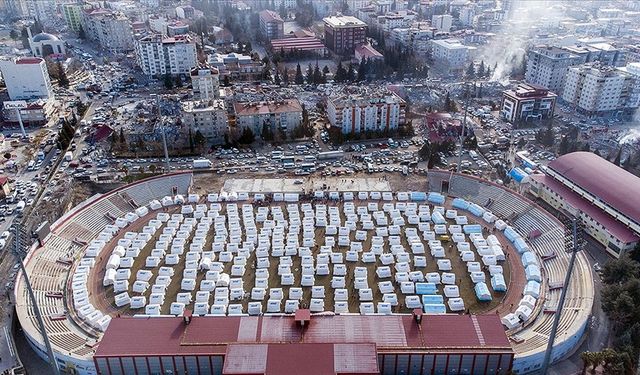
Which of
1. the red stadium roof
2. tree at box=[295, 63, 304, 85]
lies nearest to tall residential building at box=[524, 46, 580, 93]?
the red stadium roof

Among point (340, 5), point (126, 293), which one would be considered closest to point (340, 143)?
point (126, 293)

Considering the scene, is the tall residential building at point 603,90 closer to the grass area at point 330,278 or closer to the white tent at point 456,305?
the grass area at point 330,278

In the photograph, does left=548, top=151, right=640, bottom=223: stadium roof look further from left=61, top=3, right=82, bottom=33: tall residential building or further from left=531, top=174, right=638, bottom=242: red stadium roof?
left=61, top=3, right=82, bottom=33: tall residential building

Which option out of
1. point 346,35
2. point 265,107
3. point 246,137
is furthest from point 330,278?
point 346,35

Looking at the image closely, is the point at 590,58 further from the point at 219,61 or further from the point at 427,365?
the point at 427,365

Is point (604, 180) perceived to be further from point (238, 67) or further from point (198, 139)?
point (238, 67)

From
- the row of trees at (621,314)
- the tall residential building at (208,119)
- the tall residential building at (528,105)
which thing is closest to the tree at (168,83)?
the tall residential building at (208,119)
